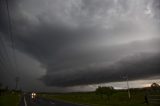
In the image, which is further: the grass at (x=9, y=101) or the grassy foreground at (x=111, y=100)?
the grass at (x=9, y=101)

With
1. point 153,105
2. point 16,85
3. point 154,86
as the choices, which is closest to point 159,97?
point 153,105

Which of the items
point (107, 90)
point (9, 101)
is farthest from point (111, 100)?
point (9, 101)

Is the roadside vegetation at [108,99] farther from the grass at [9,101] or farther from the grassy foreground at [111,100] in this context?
the grass at [9,101]

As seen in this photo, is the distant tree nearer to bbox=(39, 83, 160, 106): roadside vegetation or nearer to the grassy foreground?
bbox=(39, 83, 160, 106): roadside vegetation

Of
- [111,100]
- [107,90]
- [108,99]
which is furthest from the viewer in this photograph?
[108,99]

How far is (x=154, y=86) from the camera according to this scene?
67.9m

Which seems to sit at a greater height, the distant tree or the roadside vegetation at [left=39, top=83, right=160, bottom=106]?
the distant tree

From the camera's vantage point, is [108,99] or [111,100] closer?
[111,100]

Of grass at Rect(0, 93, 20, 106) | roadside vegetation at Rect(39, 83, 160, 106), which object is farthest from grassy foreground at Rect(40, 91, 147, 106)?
grass at Rect(0, 93, 20, 106)

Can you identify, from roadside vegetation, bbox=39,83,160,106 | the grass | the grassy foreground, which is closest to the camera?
the grassy foreground

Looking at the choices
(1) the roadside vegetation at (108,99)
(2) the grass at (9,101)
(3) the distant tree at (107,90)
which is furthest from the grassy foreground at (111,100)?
(2) the grass at (9,101)

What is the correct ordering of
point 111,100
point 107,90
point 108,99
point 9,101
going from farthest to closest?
point 108,99 → point 9,101 → point 107,90 → point 111,100

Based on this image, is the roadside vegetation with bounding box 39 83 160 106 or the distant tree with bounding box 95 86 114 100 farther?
the distant tree with bounding box 95 86 114 100

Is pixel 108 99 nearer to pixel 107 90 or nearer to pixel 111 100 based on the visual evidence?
pixel 111 100
